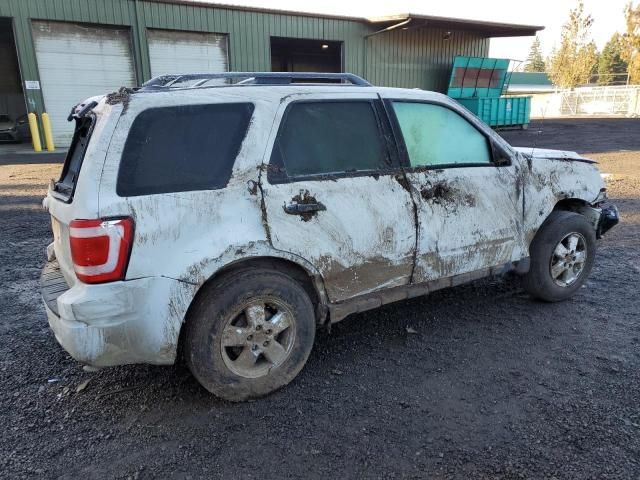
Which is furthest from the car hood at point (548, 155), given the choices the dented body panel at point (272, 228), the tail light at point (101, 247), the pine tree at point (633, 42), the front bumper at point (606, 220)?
the pine tree at point (633, 42)

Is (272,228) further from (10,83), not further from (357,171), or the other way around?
(10,83)

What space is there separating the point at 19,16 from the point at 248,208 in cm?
1818

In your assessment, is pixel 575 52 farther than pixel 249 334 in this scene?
Yes

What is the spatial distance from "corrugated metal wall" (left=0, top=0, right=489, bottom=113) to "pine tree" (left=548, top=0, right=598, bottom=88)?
68.1ft

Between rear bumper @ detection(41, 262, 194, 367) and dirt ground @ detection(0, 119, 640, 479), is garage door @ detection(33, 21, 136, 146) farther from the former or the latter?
rear bumper @ detection(41, 262, 194, 367)

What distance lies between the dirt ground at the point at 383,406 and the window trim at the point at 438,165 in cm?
129

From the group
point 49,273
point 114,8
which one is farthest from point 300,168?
point 114,8

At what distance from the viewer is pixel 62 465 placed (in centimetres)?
257

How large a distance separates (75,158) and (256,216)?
1301 millimetres

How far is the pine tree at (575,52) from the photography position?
43062 millimetres

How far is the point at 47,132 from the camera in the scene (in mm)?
17984

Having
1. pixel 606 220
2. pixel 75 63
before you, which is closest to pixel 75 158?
pixel 606 220

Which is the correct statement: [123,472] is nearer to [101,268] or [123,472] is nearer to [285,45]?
[101,268]

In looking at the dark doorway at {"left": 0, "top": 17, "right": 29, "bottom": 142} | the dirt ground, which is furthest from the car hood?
the dark doorway at {"left": 0, "top": 17, "right": 29, "bottom": 142}
